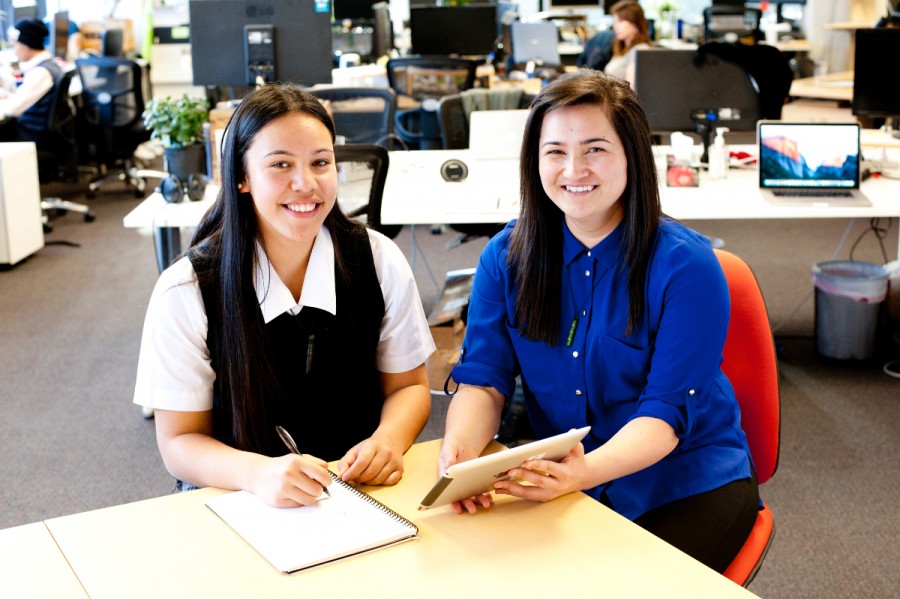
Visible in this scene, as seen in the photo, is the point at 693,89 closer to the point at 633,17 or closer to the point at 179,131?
the point at 179,131

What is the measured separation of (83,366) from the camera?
13.0ft

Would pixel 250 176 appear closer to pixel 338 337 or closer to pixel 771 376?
pixel 338 337

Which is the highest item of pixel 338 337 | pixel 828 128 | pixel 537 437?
pixel 828 128

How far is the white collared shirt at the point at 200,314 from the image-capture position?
5.48 feet

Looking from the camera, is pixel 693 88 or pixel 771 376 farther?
pixel 693 88

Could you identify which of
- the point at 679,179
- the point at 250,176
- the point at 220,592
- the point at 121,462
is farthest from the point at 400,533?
the point at 679,179

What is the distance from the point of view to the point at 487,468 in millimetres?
1345

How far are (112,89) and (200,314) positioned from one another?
18.5 feet

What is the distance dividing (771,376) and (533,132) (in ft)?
1.93

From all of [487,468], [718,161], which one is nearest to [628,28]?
[718,161]

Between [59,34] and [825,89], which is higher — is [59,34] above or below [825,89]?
above

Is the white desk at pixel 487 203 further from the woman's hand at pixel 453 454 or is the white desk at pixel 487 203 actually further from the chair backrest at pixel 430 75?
the chair backrest at pixel 430 75

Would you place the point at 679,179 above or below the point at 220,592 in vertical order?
above

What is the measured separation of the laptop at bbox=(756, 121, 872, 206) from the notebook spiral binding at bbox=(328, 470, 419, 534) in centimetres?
227
